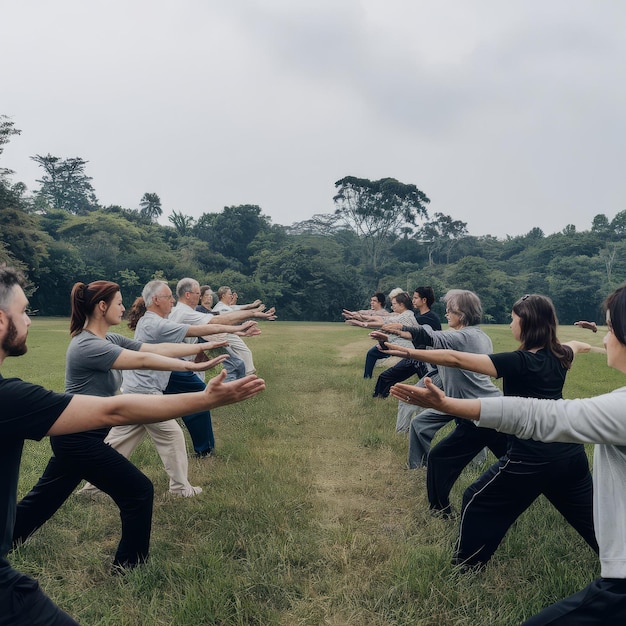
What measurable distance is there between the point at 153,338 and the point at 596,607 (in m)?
4.05

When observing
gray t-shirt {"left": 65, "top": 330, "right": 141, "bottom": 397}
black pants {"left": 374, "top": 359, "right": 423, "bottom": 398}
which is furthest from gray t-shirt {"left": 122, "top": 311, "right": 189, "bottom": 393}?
black pants {"left": 374, "top": 359, "right": 423, "bottom": 398}

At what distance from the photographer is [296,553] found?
12.2ft

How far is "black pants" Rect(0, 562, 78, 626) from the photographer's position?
6.18ft

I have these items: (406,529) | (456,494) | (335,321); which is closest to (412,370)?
(456,494)

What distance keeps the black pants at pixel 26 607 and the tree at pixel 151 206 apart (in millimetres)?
79186

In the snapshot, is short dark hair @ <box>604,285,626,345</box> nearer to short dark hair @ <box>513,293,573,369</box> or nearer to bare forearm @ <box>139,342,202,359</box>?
short dark hair @ <box>513,293,573,369</box>

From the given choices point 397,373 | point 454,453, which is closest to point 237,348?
point 397,373

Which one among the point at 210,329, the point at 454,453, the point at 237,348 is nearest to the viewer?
the point at 454,453

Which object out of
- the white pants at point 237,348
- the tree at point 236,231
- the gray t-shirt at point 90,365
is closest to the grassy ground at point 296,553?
the gray t-shirt at point 90,365

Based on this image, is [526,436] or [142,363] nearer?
[526,436]

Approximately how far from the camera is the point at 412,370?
320 inches

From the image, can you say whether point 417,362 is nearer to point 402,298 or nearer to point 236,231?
point 402,298

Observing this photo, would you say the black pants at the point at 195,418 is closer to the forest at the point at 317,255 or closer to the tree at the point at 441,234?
the forest at the point at 317,255

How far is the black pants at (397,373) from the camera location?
802cm
